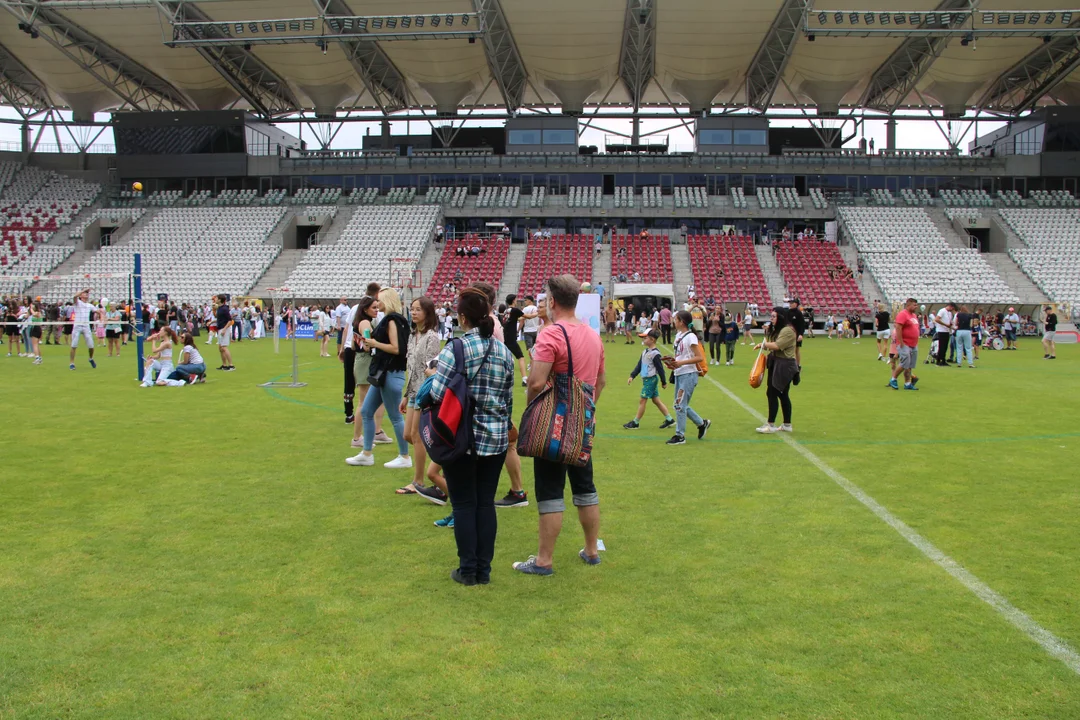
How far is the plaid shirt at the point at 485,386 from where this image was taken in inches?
195

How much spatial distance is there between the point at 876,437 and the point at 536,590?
22.3ft

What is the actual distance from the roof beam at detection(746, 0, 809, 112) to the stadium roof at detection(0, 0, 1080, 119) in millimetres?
104

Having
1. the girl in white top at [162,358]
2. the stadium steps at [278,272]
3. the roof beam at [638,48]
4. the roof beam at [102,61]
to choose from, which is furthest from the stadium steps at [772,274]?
the roof beam at [102,61]

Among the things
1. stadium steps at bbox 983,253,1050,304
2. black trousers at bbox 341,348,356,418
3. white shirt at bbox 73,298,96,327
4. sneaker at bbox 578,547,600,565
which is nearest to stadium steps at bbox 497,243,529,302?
stadium steps at bbox 983,253,1050,304

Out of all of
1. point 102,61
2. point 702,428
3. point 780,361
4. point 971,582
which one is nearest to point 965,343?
point 780,361

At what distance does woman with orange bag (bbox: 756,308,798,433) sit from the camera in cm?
1023

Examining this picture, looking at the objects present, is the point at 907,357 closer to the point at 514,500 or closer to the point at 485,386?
the point at 514,500

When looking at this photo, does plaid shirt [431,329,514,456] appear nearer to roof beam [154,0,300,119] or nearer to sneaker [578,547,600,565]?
sneaker [578,547,600,565]

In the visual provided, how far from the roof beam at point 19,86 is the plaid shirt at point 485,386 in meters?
51.8

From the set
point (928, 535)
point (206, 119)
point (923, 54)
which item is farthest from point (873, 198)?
point (928, 535)

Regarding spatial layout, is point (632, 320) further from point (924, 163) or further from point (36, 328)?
point (924, 163)

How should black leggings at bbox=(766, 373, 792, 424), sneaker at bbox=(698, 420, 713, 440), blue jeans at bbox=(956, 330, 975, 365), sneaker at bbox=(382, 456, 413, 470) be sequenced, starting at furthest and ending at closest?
blue jeans at bbox=(956, 330, 975, 365)
black leggings at bbox=(766, 373, 792, 424)
sneaker at bbox=(698, 420, 713, 440)
sneaker at bbox=(382, 456, 413, 470)

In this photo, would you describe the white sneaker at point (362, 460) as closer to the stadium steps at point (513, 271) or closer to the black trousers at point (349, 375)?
the black trousers at point (349, 375)

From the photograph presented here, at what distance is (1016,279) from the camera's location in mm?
42688
